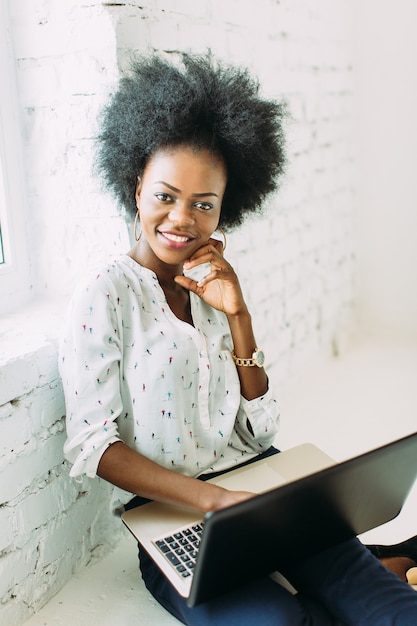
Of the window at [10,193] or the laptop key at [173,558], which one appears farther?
the window at [10,193]

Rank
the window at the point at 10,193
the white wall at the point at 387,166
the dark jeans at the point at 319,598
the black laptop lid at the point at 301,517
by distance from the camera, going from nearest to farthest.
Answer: the black laptop lid at the point at 301,517 → the dark jeans at the point at 319,598 → the window at the point at 10,193 → the white wall at the point at 387,166

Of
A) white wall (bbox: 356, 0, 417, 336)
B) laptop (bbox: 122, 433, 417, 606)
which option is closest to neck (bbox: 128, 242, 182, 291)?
laptop (bbox: 122, 433, 417, 606)

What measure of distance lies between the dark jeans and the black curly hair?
2.50 feet

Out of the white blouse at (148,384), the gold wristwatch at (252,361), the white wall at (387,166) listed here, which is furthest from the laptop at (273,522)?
the white wall at (387,166)

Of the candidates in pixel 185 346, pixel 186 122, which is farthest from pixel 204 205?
pixel 185 346

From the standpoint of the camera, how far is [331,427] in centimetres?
239

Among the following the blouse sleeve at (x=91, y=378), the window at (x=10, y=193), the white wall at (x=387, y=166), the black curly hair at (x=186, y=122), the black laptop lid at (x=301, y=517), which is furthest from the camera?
the white wall at (x=387, y=166)

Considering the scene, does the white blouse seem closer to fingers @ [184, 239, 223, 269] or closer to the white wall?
fingers @ [184, 239, 223, 269]

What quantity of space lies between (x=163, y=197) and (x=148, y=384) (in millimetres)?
352

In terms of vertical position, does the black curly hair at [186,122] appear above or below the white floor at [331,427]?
above

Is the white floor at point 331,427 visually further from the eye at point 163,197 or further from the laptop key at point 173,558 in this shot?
the eye at point 163,197

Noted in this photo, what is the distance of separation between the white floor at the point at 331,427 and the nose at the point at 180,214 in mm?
764

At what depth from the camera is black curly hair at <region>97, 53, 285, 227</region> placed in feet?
4.47

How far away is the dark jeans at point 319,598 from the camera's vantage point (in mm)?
1150
